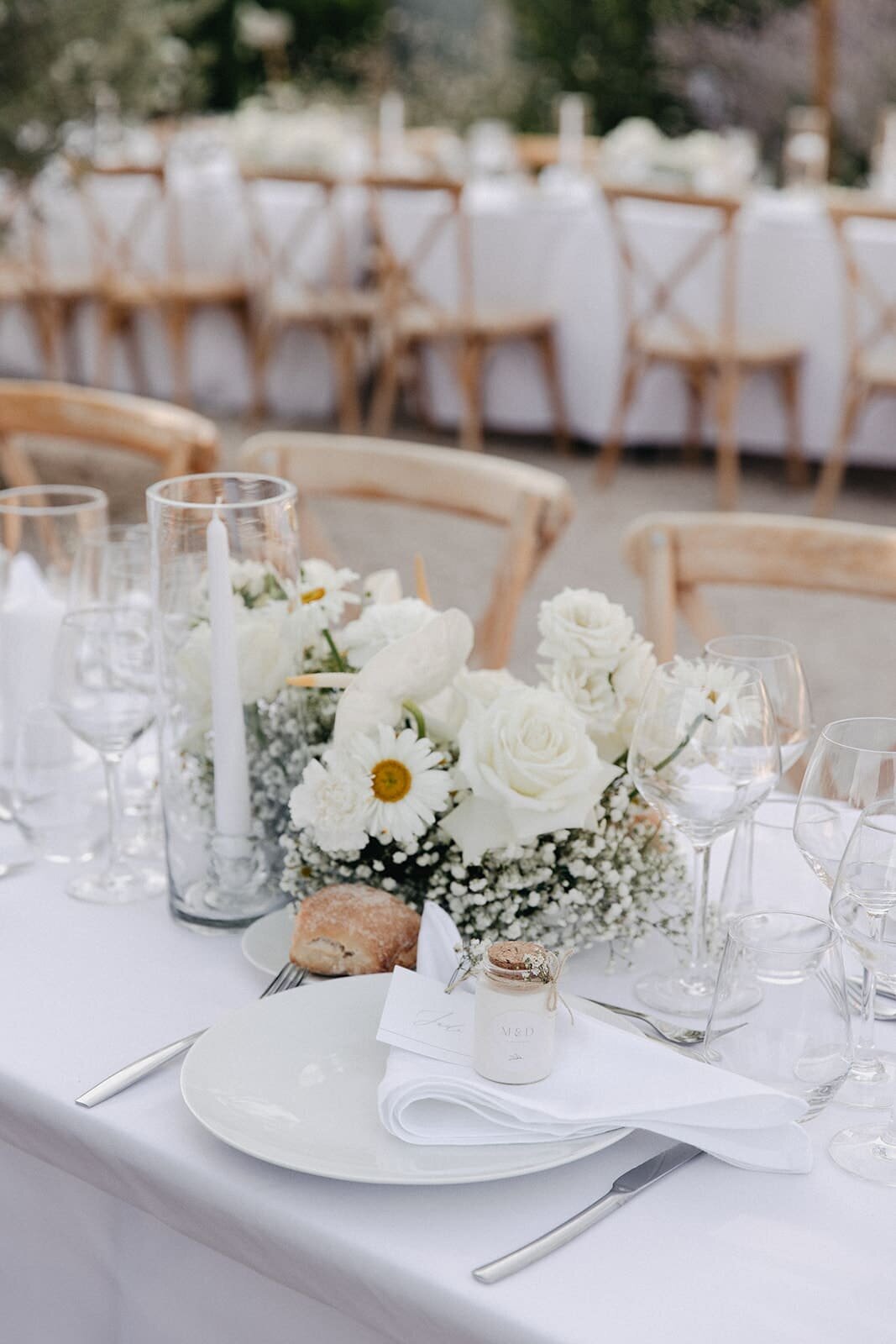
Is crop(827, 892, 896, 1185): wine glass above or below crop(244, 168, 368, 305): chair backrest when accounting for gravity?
below

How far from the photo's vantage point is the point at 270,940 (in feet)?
3.53

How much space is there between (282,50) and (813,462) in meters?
5.73

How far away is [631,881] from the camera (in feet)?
3.44

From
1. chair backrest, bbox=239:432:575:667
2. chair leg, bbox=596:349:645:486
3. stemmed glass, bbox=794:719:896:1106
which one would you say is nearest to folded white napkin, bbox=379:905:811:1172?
stemmed glass, bbox=794:719:896:1106

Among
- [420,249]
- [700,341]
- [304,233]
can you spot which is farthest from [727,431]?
[304,233]

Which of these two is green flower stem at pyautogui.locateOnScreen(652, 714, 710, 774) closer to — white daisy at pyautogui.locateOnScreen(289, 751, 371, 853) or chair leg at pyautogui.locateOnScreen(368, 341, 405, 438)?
white daisy at pyautogui.locateOnScreen(289, 751, 371, 853)

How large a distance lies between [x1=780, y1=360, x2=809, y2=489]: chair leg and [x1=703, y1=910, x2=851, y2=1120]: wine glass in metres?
4.42

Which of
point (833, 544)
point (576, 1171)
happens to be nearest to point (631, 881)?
point (576, 1171)

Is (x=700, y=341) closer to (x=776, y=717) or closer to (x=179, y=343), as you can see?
(x=179, y=343)

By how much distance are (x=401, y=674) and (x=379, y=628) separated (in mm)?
108

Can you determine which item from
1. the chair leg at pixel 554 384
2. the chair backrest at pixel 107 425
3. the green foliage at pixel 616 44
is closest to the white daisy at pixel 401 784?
the chair backrest at pixel 107 425

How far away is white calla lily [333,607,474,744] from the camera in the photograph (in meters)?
1.02

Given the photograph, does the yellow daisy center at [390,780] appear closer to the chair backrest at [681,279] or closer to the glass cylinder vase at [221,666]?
the glass cylinder vase at [221,666]

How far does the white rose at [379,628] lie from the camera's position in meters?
1.13
